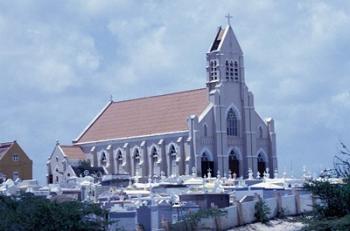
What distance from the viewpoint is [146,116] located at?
379 feet

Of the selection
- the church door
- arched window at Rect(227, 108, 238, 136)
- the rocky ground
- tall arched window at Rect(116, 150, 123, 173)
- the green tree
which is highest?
arched window at Rect(227, 108, 238, 136)

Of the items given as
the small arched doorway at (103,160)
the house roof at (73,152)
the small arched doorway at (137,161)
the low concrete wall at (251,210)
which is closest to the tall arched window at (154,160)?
the small arched doorway at (137,161)

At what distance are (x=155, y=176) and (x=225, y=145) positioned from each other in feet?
26.9

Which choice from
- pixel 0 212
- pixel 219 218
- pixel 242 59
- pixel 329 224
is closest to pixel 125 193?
pixel 219 218

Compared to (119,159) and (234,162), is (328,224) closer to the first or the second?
(234,162)

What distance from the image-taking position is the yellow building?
11206 cm

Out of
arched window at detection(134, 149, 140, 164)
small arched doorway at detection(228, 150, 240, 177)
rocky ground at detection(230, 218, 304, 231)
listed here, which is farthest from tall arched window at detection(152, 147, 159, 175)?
rocky ground at detection(230, 218, 304, 231)

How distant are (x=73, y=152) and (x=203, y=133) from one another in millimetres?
17682

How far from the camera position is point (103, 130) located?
12169 centimetres

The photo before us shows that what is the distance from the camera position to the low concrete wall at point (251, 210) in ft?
167

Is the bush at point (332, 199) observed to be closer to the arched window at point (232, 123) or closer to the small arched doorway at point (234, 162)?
the small arched doorway at point (234, 162)

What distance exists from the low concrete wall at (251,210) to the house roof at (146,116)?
170 feet

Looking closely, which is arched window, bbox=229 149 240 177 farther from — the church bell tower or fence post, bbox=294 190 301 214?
fence post, bbox=294 190 301 214

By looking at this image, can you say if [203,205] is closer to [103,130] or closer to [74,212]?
[74,212]
